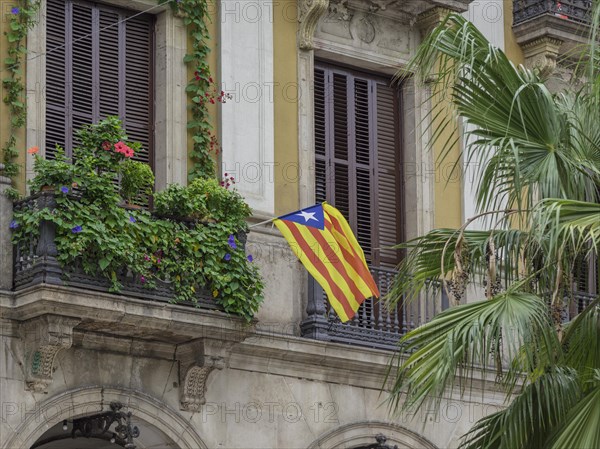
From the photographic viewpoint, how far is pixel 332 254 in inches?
784

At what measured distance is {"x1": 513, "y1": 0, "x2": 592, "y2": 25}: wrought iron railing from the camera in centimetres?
2359

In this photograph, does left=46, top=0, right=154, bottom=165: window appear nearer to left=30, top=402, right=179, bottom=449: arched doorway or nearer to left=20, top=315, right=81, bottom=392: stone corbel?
left=20, top=315, right=81, bottom=392: stone corbel

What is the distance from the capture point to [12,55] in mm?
18859

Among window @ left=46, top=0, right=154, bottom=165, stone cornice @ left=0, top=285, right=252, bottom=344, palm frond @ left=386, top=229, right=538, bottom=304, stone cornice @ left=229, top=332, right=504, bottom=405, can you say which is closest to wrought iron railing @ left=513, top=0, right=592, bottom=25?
stone cornice @ left=229, top=332, right=504, bottom=405

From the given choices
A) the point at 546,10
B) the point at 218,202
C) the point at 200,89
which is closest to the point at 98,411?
the point at 218,202

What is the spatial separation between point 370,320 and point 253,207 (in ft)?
6.73

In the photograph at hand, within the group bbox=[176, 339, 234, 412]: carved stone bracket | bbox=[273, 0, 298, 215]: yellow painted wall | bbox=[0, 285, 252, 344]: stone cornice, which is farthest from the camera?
bbox=[273, 0, 298, 215]: yellow painted wall

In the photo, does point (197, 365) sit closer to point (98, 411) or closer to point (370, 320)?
point (98, 411)

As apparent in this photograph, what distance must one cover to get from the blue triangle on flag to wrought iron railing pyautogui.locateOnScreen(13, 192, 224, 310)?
6.52ft

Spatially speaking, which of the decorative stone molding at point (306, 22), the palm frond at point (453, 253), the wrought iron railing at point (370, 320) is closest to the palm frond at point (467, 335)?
the palm frond at point (453, 253)

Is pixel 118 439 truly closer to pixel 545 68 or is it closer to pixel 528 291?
pixel 528 291

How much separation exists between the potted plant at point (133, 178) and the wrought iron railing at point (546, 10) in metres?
6.84

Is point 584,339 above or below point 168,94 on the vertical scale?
below

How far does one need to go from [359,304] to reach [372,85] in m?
3.43
